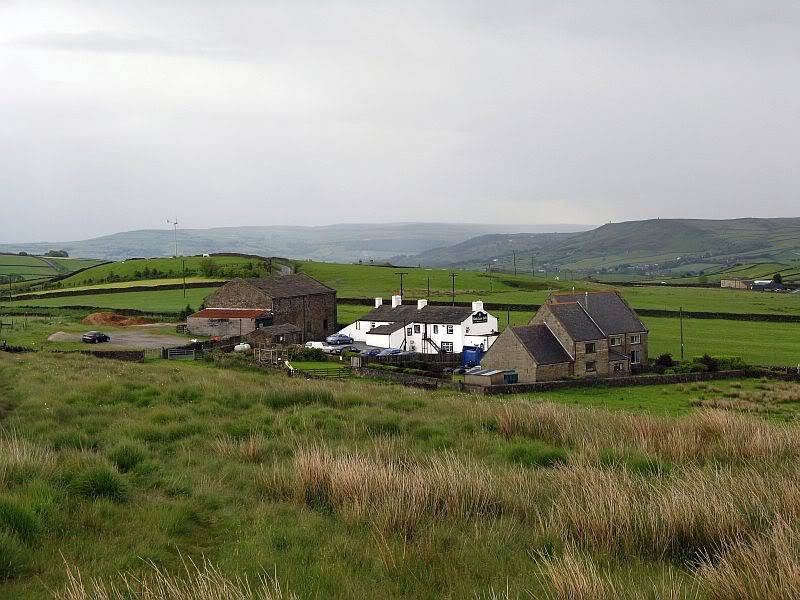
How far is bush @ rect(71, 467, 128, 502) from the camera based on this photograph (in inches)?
387

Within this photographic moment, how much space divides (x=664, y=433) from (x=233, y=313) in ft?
195

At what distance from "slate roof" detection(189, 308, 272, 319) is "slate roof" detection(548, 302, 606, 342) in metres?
29.4

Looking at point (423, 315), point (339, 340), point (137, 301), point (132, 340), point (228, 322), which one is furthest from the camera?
point (137, 301)

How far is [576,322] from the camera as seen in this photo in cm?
5600

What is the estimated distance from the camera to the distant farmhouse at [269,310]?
6875 cm

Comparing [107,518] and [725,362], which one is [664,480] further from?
[725,362]

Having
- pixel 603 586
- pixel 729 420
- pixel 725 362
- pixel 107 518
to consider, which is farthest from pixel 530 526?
pixel 725 362

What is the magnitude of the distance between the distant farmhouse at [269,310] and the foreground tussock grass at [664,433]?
166ft

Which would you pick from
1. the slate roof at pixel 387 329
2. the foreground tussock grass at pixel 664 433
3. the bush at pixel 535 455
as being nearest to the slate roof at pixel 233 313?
the slate roof at pixel 387 329

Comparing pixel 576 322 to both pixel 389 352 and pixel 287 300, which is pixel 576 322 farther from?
pixel 287 300

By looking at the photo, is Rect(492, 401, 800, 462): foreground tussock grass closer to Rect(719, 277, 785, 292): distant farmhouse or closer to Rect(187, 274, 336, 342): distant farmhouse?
Rect(187, 274, 336, 342): distant farmhouse

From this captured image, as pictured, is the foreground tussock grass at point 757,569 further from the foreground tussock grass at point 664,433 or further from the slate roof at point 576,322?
the slate roof at point 576,322

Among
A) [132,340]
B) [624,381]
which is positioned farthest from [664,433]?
[132,340]

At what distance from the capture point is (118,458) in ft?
40.2
